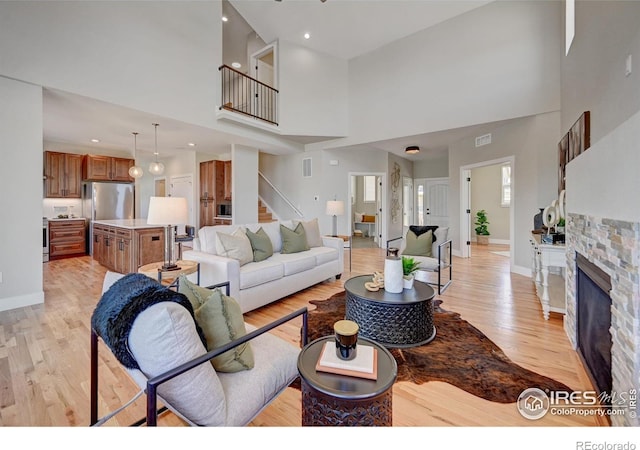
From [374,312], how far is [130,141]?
22.1ft

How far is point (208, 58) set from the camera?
16.3 ft

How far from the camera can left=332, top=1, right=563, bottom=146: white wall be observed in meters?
4.46

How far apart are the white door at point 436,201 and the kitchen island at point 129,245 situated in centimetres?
776

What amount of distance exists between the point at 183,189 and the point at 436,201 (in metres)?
7.78

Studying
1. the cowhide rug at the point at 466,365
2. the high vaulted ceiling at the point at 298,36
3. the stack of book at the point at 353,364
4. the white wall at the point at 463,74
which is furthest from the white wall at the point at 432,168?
the stack of book at the point at 353,364

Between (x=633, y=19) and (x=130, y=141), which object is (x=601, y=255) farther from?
(x=130, y=141)

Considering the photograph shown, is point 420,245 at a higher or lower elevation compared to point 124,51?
lower

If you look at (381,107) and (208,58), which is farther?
(381,107)

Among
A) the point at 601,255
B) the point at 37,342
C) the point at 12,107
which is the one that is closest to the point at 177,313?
the point at 601,255

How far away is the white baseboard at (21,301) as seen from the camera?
10.3 ft

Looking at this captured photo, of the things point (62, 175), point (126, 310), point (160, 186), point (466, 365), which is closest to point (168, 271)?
point (126, 310)

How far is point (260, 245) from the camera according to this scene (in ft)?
11.5

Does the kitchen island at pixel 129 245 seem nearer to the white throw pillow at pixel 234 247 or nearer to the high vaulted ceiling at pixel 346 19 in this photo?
the white throw pillow at pixel 234 247

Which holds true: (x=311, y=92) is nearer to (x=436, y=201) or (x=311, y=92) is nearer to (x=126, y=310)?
(x=436, y=201)
